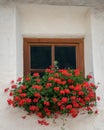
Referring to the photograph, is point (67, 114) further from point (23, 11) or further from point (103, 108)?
point (23, 11)

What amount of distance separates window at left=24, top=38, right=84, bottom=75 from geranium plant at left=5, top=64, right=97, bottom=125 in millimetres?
489

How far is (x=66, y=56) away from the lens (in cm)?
492

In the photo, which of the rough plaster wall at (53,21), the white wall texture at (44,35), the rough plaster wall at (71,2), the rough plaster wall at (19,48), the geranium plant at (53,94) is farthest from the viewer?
the rough plaster wall at (53,21)

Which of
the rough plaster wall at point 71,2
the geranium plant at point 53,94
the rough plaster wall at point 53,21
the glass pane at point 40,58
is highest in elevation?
A: the rough plaster wall at point 71,2

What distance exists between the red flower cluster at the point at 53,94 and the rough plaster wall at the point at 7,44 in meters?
0.15

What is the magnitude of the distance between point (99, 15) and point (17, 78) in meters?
1.30

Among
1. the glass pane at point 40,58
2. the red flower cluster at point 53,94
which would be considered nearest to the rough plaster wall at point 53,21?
the glass pane at point 40,58

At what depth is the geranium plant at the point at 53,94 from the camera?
164 inches

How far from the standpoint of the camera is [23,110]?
4352 millimetres

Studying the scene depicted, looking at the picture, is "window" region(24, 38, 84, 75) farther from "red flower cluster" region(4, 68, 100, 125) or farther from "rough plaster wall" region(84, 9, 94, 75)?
"red flower cluster" region(4, 68, 100, 125)

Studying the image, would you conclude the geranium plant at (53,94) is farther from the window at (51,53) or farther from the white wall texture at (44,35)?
the window at (51,53)

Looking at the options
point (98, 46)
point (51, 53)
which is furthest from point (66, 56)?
point (98, 46)

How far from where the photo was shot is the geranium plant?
4176mm

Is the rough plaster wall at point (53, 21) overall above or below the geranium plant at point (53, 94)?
above
